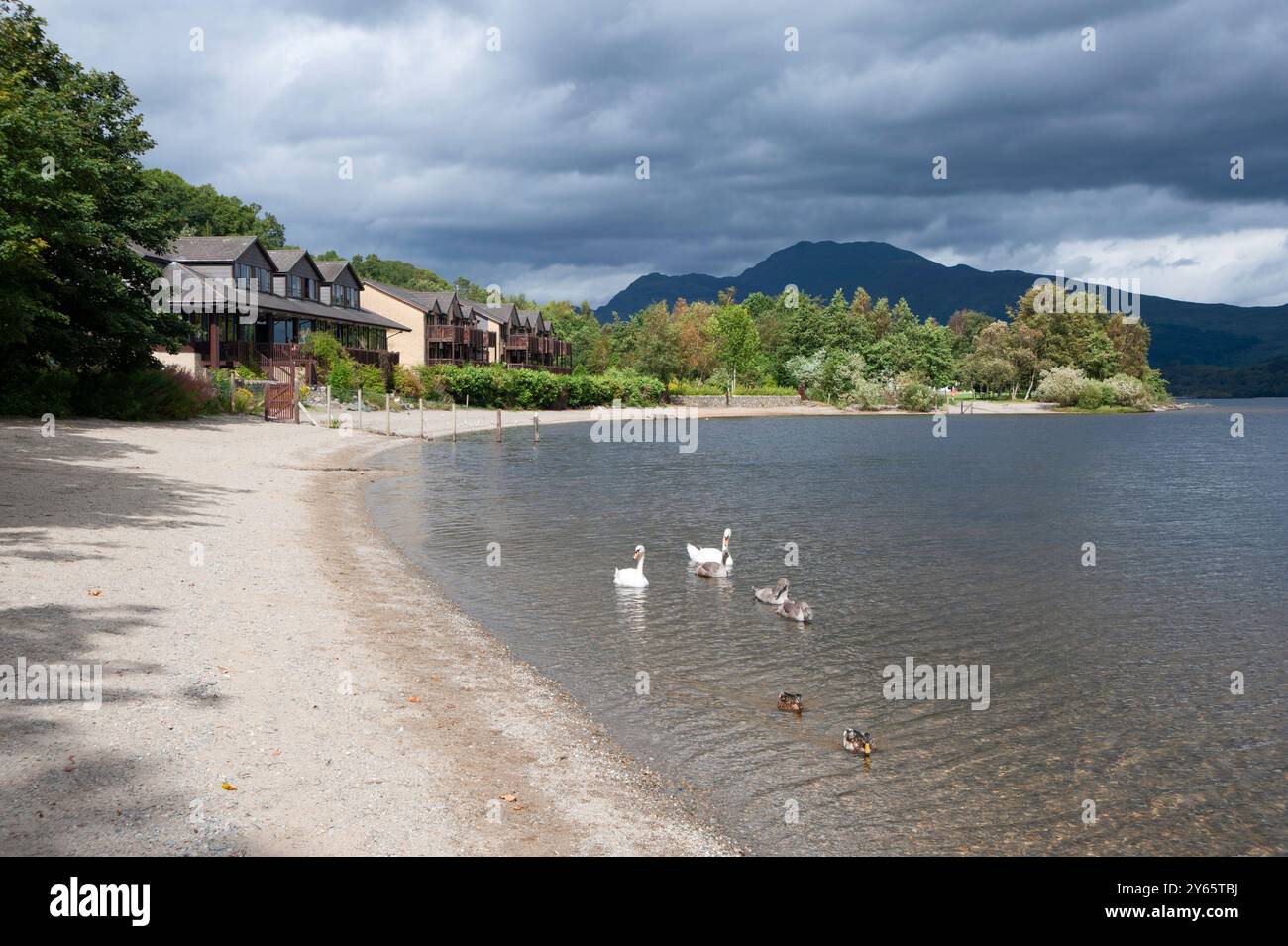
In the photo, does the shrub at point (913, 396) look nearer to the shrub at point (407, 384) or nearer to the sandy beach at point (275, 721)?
the shrub at point (407, 384)

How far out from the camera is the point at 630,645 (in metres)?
13.4

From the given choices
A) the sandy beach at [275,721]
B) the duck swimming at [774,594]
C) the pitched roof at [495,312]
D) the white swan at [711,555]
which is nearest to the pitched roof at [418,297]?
the pitched roof at [495,312]

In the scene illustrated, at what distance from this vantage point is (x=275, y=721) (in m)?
8.40

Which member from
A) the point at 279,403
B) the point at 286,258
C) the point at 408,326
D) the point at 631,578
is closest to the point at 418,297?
the point at 408,326

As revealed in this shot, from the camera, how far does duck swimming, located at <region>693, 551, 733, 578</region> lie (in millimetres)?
18438

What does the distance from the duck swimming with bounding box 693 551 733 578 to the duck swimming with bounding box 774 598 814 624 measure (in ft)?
10.1

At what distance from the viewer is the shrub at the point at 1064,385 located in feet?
425

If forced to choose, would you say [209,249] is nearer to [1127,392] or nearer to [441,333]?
[441,333]

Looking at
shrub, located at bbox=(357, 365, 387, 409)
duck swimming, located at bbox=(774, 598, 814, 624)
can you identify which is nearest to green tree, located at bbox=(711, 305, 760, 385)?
shrub, located at bbox=(357, 365, 387, 409)

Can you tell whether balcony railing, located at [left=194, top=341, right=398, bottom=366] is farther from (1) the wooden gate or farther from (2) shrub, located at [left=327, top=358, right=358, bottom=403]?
(1) the wooden gate
